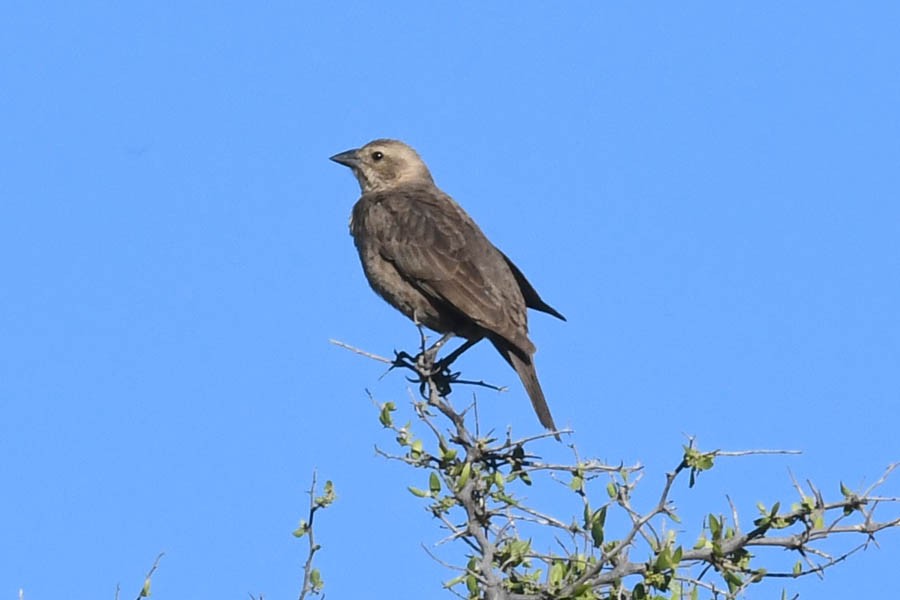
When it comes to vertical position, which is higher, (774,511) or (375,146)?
(375,146)

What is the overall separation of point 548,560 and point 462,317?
10.5 feet

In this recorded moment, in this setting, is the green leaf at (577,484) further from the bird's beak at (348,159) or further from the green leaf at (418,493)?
the bird's beak at (348,159)

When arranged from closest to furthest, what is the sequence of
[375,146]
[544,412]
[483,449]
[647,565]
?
[647,565] < [483,449] < [544,412] < [375,146]

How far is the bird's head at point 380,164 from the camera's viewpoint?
959 cm

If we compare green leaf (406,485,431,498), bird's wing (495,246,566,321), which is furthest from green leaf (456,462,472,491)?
bird's wing (495,246,566,321)

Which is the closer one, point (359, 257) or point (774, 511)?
point (774, 511)

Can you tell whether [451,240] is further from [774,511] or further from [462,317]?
[774,511]

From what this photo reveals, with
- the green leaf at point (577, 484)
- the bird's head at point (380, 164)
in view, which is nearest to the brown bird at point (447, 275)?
the bird's head at point (380, 164)

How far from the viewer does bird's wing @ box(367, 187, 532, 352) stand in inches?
300

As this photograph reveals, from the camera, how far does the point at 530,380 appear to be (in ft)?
24.2

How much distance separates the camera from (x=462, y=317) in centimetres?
783

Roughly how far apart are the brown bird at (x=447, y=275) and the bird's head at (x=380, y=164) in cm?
74

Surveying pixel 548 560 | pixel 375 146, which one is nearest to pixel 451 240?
pixel 375 146

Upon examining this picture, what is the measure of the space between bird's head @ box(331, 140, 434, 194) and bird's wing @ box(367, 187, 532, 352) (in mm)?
951
